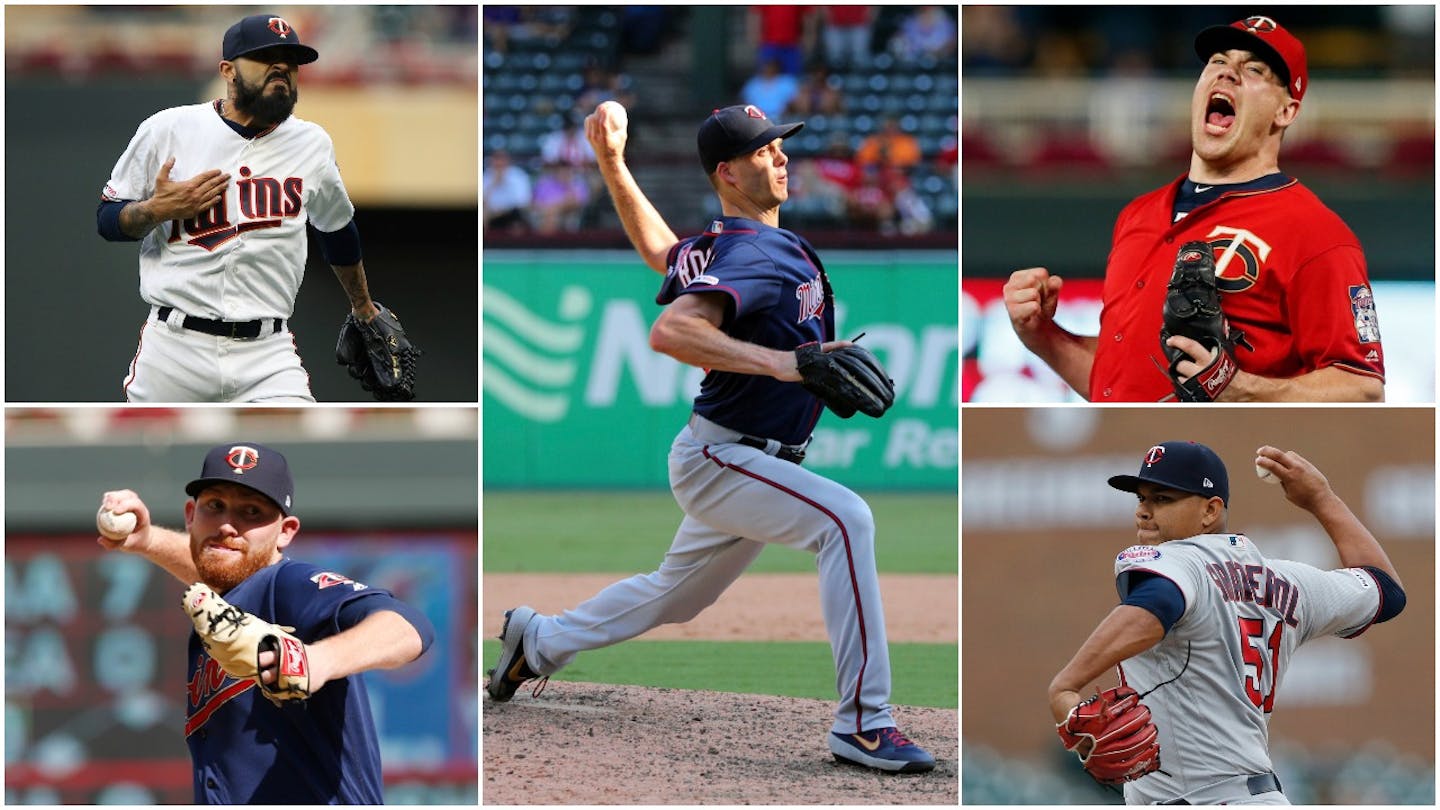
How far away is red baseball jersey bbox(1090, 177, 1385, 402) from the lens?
3291 mm

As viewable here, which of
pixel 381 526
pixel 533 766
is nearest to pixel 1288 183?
pixel 533 766

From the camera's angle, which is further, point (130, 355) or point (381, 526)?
point (130, 355)

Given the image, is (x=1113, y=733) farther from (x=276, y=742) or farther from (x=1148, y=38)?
(x=1148, y=38)

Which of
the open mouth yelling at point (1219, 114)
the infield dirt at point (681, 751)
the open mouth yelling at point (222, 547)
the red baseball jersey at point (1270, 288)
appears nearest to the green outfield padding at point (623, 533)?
the infield dirt at point (681, 751)

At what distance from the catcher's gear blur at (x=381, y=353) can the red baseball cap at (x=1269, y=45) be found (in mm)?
2516

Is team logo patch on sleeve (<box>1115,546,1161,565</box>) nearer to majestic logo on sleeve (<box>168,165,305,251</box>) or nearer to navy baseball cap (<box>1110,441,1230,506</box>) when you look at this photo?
navy baseball cap (<box>1110,441,1230,506</box>)

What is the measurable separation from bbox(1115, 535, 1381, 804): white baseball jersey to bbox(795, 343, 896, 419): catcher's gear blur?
68cm

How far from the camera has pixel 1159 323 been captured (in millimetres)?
3486

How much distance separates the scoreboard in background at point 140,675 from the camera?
781 centimetres

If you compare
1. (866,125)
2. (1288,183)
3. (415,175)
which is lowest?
(1288,183)

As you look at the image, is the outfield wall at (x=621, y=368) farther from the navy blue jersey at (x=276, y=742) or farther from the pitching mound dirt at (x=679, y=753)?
the navy blue jersey at (x=276, y=742)

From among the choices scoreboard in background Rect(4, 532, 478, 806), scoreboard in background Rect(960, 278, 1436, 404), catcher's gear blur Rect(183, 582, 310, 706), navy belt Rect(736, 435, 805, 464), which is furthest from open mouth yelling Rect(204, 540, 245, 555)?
scoreboard in background Rect(960, 278, 1436, 404)

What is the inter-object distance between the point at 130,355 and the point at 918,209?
20.5ft

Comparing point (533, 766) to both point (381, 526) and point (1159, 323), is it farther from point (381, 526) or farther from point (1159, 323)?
point (381, 526)
